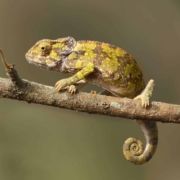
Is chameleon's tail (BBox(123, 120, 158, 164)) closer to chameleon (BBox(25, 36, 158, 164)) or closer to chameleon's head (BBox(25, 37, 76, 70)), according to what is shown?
chameleon (BBox(25, 36, 158, 164))

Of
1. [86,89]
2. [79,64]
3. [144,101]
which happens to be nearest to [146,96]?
[144,101]

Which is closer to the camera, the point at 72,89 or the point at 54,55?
the point at 72,89

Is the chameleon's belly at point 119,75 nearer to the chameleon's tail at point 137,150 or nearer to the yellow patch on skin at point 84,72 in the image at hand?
the yellow patch on skin at point 84,72

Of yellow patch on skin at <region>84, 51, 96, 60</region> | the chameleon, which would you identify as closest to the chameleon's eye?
the chameleon

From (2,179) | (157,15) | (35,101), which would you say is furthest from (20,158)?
(35,101)

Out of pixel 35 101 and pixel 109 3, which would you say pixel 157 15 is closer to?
pixel 109 3

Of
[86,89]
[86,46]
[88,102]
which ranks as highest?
[86,46]

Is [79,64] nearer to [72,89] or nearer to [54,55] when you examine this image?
[54,55]
